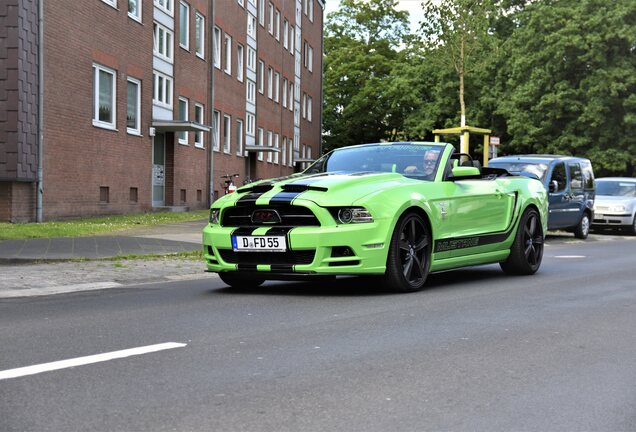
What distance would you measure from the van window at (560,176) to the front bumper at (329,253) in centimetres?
1339

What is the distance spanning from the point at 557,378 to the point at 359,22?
6859 cm

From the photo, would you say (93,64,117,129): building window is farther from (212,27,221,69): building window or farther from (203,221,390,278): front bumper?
(203,221,390,278): front bumper

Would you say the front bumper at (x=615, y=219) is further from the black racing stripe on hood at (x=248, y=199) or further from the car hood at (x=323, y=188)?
the black racing stripe on hood at (x=248, y=199)

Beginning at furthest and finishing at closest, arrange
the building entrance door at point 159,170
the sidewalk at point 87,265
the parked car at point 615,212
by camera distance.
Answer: the building entrance door at point 159,170, the parked car at point 615,212, the sidewalk at point 87,265

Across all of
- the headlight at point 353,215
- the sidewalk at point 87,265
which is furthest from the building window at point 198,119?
the headlight at point 353,215

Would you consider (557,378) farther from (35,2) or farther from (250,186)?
(35,2)

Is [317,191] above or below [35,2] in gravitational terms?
below

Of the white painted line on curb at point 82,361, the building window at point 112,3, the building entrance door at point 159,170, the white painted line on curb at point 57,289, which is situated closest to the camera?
the white painted line on curb at point 82,361

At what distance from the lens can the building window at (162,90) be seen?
2853cm

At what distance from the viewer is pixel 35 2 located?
19.8 m

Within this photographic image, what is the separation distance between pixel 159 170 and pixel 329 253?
70.9 feet

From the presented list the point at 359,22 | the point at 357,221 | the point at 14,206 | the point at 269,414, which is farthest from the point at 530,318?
the point at 359,22

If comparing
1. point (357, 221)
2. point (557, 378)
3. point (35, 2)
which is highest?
point (35, 2)

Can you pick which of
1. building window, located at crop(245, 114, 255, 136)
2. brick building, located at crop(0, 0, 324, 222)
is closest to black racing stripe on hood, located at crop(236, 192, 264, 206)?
brick building, located at crop(0, 0, 324, 222)
